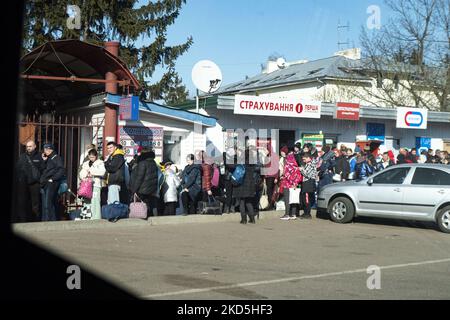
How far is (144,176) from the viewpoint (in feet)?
44.6

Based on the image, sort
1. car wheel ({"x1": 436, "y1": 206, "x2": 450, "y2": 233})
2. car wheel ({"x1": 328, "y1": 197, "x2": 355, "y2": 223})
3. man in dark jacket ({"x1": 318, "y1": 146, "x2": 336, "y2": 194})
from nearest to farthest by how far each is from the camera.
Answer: car wheel ({"x1": 436, "y1": 206, "x2": 450, "y2": 233}), car wheel ({"x1": 328, "y1": 197, "x2": 355, "y2": 223}), man in dark jacket ({"x1": 318, "y1": 146, "x2": 336, "y2": 194})

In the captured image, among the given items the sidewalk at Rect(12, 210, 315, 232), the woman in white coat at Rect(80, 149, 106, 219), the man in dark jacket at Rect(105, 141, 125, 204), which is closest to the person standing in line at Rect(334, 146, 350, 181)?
the sidewalk at Rect(12, 210, 315, 232)

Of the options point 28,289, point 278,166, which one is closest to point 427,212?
point 278,166

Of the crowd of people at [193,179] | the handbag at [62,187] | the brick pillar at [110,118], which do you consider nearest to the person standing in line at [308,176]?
the crowd of people at [193,179]

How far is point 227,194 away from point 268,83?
30385 mm

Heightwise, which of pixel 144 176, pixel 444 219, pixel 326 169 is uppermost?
pixel 326 169

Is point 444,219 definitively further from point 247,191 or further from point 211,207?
point 211,207

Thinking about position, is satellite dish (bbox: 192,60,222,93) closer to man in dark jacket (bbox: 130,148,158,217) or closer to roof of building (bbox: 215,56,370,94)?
man in dark jacket (bbox: 130,148,158,217)

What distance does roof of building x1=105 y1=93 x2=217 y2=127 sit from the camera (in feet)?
51.1

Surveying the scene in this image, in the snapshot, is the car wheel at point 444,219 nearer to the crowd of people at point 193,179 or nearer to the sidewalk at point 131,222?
the crowd of people at point 193,179

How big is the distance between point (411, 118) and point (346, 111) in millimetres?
3462

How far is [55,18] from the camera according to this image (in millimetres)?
23203

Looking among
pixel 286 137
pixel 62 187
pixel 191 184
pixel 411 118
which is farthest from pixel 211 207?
pixel 411 118

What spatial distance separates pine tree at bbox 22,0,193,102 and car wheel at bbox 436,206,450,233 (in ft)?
48.4
